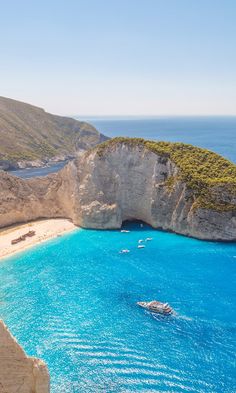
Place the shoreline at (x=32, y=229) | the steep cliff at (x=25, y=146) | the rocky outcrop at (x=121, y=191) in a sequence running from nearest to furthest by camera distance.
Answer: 1. the shoreline at (x=32, y=229)
2. the rocky outcrop at (x=121, y=191)
3. the steep cliff at (x=25, y=146)

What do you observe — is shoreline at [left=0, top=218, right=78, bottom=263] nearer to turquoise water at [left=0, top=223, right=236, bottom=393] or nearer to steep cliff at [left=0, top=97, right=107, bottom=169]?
turquoise water at [left=0, top=223, right=236, bottom=393]

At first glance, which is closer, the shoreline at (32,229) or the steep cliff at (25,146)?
the shoreline at (32,229)

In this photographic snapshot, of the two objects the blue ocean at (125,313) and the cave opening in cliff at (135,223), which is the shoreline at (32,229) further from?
the cave opening in cliff at (135,223)

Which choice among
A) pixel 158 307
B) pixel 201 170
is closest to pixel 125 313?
pixel 158 307

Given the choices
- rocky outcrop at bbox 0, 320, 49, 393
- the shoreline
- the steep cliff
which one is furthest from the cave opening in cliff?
the steep cliff

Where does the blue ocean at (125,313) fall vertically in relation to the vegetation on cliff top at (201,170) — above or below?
below

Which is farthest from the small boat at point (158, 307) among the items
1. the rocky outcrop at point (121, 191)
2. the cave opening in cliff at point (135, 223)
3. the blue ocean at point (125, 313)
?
the cave opening in cliff at point (135, 223)
